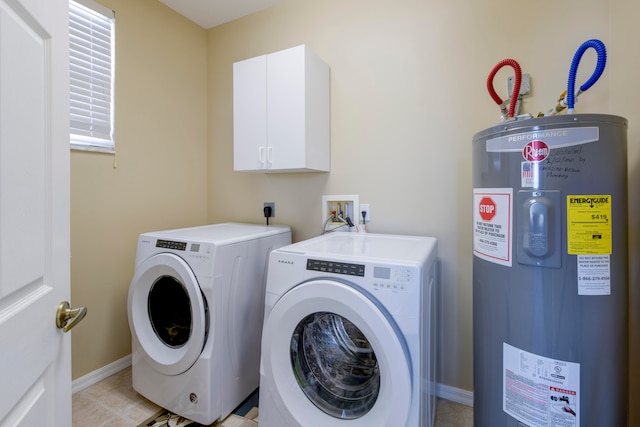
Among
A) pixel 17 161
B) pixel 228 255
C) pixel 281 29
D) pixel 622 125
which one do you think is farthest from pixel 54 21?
pixel 281 29

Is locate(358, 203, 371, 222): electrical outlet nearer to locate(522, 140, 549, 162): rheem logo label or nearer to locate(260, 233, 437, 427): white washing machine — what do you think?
locate(260, 233, 437, 427): white washing machine

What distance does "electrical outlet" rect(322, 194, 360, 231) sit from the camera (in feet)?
6.43

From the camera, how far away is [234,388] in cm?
158

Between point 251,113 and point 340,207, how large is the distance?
85 centimetres

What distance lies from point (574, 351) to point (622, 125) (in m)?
0.71

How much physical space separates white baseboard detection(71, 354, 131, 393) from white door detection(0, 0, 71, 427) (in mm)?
1369

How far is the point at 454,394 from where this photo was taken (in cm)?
171

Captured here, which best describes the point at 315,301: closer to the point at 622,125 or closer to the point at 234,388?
the point at 234,388

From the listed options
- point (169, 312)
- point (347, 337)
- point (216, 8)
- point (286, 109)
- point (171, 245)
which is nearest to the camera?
point (347, 337)

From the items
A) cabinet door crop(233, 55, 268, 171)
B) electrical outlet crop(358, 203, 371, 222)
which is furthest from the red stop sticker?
cabinet door crop(233, 55, 268, 171)

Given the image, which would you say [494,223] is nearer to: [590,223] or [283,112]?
[590,223]

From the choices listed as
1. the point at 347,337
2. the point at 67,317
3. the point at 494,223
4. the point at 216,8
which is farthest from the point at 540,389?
the point at 216,8

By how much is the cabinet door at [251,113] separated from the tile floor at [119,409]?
149 centimetres

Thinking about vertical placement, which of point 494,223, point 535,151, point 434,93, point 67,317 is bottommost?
point 67,317
